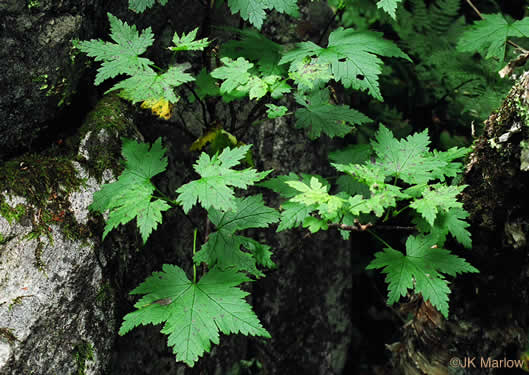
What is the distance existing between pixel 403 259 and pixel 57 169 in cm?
170

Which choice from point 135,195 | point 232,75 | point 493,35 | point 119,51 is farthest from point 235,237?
point 493,35

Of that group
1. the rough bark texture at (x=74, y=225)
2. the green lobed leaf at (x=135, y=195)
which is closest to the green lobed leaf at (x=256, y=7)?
the rough bark texture at (x=74, y=225)

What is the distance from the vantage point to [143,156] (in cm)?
188

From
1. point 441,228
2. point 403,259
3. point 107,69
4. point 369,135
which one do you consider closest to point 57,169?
point 107,69

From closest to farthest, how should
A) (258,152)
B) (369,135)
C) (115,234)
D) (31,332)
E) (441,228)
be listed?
(31,332)
(441,228)
(115,234)
(258,152)
(369,135)

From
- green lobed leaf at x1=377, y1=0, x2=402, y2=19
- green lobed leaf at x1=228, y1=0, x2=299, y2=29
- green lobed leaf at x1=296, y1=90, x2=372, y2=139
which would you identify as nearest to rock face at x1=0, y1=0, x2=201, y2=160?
green lobed leaf at x1=228, y1=0, x2=299, y2=29

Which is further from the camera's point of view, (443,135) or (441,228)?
(443,135)

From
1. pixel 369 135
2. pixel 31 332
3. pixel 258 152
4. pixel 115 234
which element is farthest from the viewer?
pixel 369 135

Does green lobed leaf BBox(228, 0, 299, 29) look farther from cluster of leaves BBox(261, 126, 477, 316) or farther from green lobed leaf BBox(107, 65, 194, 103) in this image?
cluster of leaves BBox(261, 126, 477, 316)

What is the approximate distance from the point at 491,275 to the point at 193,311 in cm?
149

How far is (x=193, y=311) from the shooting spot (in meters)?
1.61

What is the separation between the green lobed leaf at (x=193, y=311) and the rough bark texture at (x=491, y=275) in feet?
3.79

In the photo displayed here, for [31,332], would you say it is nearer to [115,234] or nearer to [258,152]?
[115,234]

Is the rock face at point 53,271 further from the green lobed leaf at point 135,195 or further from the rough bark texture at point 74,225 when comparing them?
the green lobed leaf at point 135,195
